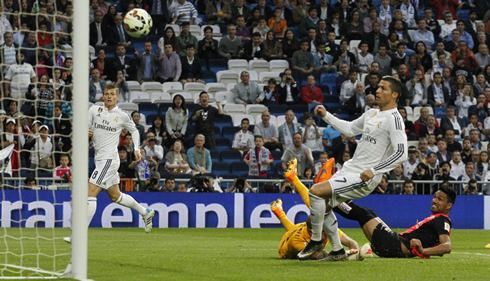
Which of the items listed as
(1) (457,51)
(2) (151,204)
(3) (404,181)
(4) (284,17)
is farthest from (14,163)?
(1) (457,51)

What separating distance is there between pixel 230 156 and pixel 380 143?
39.0ft

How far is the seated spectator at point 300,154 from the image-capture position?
2015 cm

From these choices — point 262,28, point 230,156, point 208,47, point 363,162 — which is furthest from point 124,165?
point 363,162

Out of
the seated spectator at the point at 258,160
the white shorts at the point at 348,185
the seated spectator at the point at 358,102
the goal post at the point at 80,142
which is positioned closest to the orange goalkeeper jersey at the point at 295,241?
the white shorts at the point at 348,185

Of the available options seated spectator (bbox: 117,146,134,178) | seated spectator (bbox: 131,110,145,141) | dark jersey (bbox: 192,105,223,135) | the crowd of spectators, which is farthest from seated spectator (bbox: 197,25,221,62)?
seated spectator (bbox: 117,146,134,178)

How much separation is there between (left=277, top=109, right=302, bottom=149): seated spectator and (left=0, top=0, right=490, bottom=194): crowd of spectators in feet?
0.12

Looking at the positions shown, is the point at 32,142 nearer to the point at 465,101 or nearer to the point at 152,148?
the point at 152,148

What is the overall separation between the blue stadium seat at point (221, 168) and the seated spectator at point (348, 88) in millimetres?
4472

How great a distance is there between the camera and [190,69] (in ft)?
77.1

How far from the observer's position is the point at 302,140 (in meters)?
21.3

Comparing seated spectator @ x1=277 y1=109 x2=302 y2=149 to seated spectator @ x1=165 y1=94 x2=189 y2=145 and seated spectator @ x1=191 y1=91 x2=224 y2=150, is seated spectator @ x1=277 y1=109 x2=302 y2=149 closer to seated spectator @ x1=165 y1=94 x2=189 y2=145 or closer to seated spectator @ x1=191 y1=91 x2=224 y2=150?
seated spectator @ x1=191 y1=91 x2=224 y2=150

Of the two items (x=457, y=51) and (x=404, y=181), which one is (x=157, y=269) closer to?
(x=404, y=181)

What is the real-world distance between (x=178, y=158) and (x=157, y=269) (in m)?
11.8

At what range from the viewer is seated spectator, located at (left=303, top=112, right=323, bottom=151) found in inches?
837
